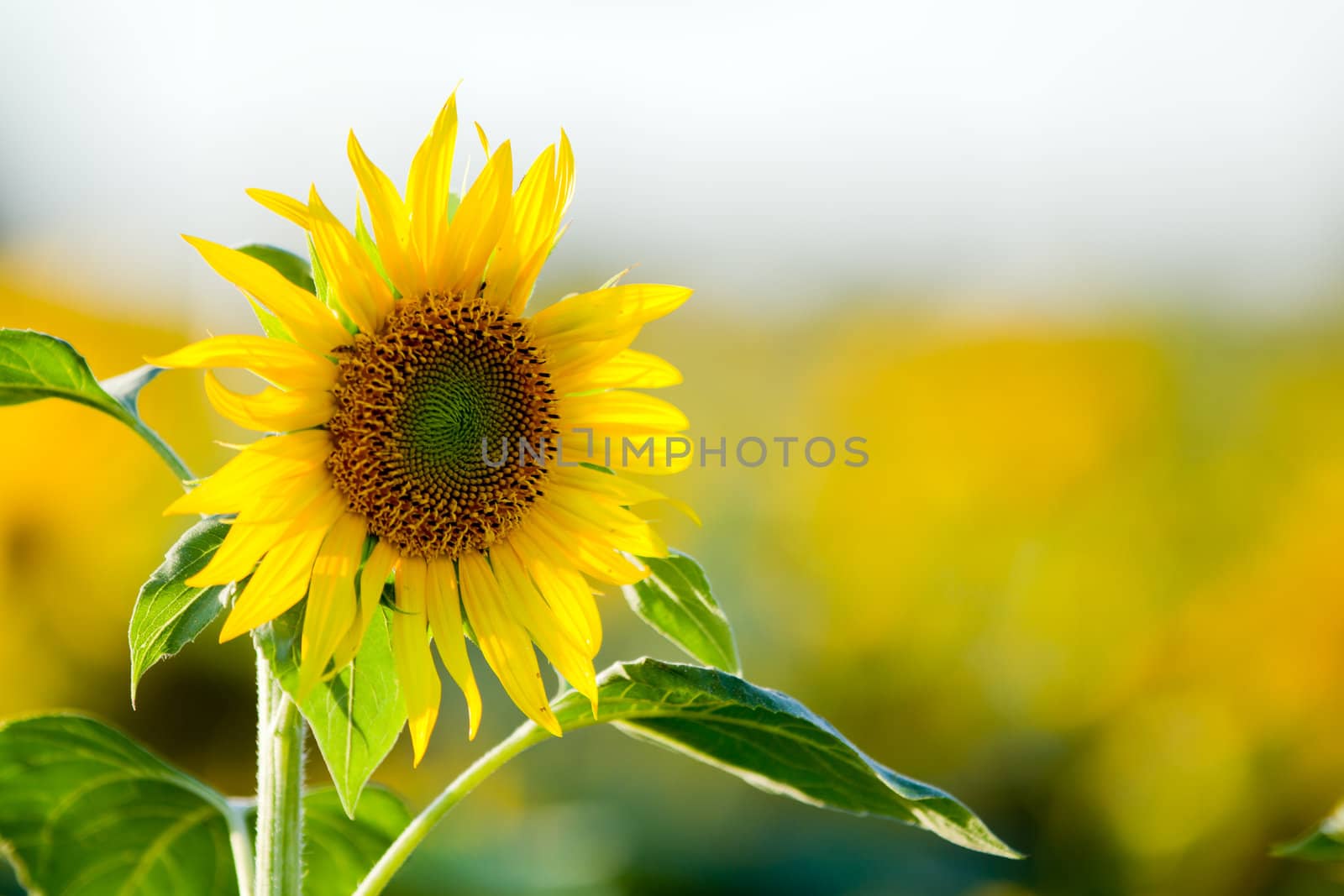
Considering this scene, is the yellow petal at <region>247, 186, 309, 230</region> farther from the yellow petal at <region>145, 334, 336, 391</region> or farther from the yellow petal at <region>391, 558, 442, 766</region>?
the yellow petal at <region>391, 558, 442, 766</region>

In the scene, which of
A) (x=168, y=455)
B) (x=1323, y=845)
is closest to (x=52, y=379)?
(x=168, y=455)

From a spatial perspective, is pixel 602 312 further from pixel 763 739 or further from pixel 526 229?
pixel 763 739

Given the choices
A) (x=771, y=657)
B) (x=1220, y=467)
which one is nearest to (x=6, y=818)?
(x=771, y=657)

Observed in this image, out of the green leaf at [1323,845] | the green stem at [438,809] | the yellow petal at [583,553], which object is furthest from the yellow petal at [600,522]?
the green leaf at [1323,845]

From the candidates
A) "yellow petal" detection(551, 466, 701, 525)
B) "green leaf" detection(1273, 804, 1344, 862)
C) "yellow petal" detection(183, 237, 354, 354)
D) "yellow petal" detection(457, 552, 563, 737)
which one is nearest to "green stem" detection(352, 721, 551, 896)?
"yellow petal" detection(457, 552, 563, 737)

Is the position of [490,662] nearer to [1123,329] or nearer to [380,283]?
[380,283]

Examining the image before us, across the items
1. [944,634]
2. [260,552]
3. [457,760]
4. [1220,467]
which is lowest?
[457,760]
